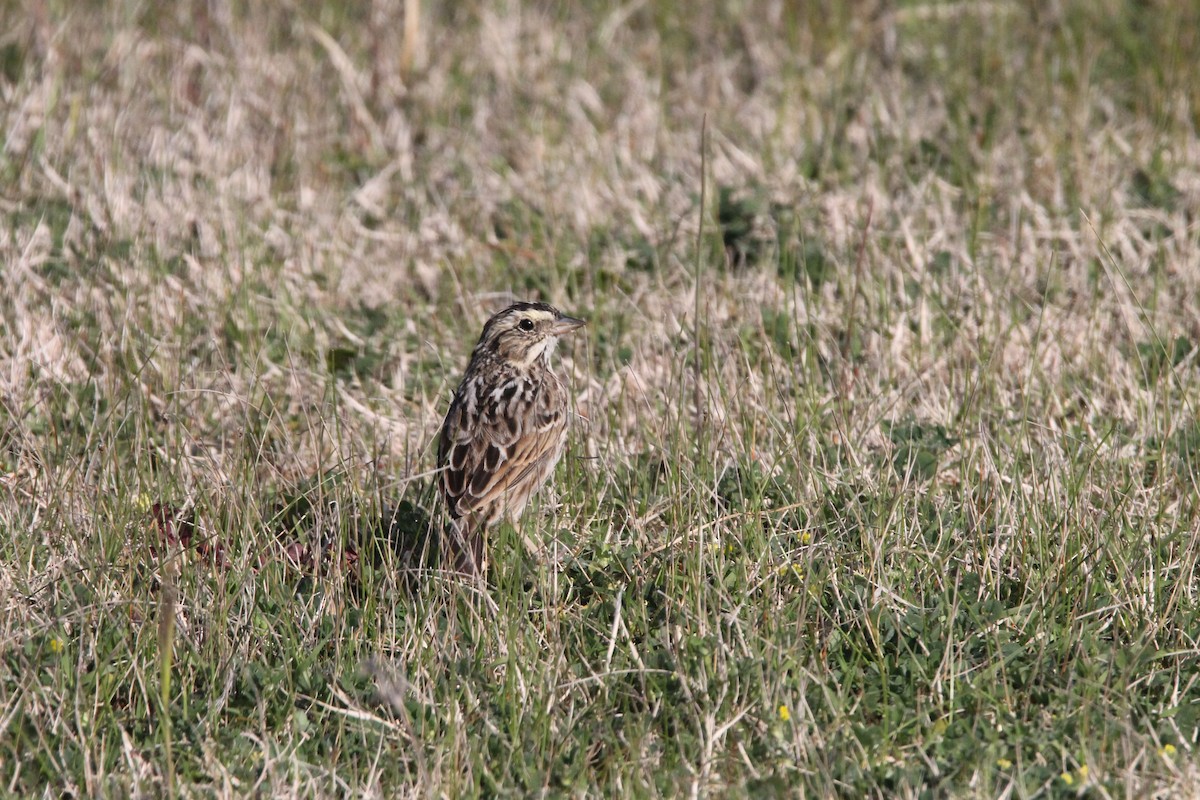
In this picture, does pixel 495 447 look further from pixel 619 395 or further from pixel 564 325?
pixel 619 395

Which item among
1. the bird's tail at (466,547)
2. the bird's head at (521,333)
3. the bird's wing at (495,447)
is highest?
the bird's head at (521,333)

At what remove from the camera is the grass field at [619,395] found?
4.63 meters

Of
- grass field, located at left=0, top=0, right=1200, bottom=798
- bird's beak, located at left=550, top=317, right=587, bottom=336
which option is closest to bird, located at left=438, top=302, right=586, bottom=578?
bird's beak, located at left=550, top=317, right=587, bottom=336

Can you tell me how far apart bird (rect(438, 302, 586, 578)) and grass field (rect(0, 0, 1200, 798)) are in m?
0.15

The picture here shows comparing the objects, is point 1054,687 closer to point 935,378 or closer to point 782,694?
point 782,694

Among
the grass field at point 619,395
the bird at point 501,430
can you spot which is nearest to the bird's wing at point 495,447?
the bird at point 501,430

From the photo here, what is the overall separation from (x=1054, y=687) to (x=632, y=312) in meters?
3.37

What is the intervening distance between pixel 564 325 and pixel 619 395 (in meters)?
0.50

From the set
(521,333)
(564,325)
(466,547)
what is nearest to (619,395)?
(564,325)

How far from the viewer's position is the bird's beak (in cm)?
643

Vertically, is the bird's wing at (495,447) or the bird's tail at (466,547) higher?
the bird's wing at (495,447)

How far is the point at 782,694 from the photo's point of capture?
4641mm

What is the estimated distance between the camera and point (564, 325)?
6461 mm

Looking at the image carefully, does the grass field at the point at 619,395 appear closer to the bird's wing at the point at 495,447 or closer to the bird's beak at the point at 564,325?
the bird's wing at the point at 495,447
